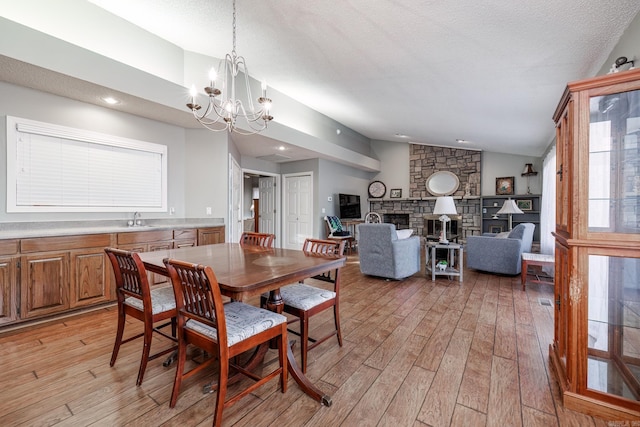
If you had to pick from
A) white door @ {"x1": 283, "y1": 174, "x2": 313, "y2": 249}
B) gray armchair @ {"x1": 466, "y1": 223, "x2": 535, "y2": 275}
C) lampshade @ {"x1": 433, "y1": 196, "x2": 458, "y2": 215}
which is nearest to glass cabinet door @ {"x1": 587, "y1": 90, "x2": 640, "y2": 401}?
lampshade @ {"x1": 433, "y1": 196, "x2": 458, "y2": 215}

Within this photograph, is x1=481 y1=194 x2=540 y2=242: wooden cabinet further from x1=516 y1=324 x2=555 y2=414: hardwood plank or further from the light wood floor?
x1=516 y1=324 x2=555 y2=414: hardwood plank

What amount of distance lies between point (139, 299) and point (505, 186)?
7.88 metres

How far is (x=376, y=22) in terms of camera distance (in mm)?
2383

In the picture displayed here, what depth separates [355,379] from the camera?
5.87ft

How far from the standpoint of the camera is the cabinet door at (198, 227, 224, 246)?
3793 millimetres

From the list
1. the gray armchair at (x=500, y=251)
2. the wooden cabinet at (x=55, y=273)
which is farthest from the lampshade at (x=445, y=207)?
the wooden cabinet at (x=55, y=273)

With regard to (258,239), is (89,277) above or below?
below

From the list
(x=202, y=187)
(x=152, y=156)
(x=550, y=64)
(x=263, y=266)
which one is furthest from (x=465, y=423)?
(x=152, y=156)

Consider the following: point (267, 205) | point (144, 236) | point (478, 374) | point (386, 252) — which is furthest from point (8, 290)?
point (267, 205)

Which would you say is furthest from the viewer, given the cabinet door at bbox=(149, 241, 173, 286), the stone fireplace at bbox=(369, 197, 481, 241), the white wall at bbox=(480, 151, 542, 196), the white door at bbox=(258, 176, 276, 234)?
the stone fireplace at bbox=(369, 197, 481, 241)

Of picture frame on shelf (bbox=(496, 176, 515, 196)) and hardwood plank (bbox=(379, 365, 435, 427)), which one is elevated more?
picture frame on shelf (bbox=(496, 176, 515, 196))

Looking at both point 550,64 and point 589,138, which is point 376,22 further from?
point 589,138

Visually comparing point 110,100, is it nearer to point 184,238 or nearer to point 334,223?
point 184,238

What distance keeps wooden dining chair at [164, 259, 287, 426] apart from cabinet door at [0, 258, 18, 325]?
2.12 meters
